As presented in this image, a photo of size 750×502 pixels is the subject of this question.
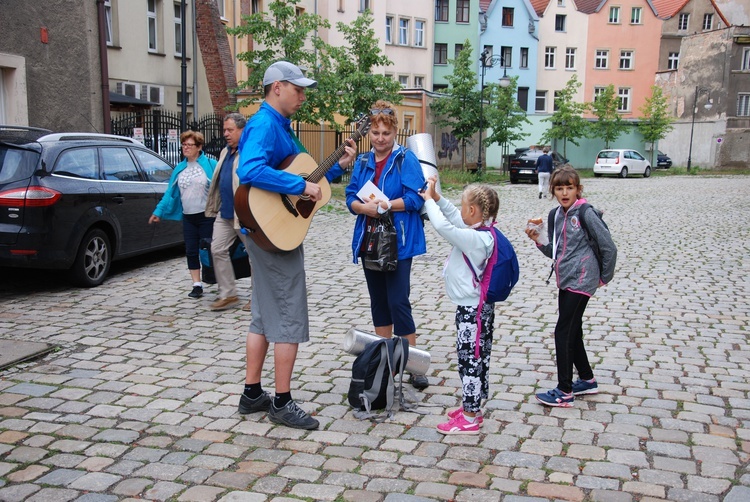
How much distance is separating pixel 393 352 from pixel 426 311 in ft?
9.79

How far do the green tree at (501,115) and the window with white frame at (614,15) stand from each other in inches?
1028

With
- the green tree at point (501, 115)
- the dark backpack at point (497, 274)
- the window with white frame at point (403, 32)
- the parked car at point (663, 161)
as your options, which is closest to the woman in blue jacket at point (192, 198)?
the dark backpack at point (497, 274)

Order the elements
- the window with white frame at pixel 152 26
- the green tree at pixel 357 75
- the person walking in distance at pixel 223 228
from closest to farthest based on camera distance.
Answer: the person walking in distance at pixel 223 228 < the green tree at pixel 357 75 < the window with white frame at pixel 152 26

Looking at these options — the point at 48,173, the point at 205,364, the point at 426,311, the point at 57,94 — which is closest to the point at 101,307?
the point at 48,173

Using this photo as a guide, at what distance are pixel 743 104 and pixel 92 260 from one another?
6012 cm

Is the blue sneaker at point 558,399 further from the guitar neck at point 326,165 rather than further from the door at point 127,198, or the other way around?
the door at point 127,198

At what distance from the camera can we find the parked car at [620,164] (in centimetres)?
4162

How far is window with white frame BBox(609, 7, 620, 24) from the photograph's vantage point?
198 ft

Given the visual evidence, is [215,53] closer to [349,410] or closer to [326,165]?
[326,165]

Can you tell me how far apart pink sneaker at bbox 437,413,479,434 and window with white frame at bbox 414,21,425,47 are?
167ft

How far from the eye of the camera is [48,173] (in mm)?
8195

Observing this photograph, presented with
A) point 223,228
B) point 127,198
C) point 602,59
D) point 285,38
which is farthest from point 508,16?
point 223,228

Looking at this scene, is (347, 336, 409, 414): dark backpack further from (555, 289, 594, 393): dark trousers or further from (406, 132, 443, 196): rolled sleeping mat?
(406, 132, 443, 196): rolled sleeping mat

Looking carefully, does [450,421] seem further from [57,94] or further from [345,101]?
[345,101]
